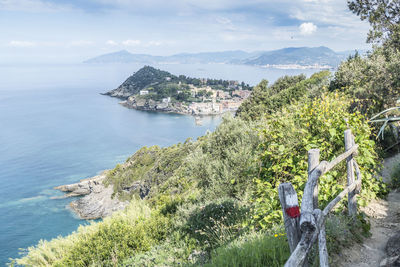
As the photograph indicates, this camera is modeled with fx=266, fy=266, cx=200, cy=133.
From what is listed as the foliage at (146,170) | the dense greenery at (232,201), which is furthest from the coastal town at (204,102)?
the dense greenery at (232,201)

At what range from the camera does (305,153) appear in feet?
15.5

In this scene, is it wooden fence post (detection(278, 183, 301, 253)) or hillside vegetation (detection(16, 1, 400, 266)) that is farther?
hillside vegetation (detection(16, 1, 400, 266))

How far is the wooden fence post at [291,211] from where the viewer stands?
2.03m

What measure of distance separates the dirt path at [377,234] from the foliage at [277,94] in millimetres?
18614

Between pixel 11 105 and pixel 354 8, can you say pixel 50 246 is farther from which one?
pixel 11 105

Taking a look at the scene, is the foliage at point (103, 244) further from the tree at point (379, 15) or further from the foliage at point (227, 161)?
the tree at point (379, 15)

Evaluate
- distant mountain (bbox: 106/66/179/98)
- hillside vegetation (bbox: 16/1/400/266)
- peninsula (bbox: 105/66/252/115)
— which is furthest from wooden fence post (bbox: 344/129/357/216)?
distant mountain (bbox: 106/66/179/98)

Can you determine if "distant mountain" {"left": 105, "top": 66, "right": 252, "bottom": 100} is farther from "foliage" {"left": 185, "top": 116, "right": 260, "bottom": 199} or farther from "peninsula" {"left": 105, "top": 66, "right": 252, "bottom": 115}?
"foliage" {"left": 185, "top": 116, "right": 260, "bottom": 199}

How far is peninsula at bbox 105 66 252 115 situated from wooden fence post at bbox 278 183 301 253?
4330 inches

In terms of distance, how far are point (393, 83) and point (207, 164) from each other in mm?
8705

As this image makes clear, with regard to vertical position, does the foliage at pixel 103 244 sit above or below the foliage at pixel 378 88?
below

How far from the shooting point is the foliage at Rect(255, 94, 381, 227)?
14.1 feet

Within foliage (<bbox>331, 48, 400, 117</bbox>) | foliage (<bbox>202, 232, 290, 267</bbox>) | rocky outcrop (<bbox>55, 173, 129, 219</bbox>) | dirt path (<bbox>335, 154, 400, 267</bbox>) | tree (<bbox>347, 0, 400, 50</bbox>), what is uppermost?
tree (<bbox>347, 0, 400, 50</bbox>)

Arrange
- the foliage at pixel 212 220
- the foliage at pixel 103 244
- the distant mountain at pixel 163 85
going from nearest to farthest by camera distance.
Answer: the foliage at pixel 212 220, the foliage at pixel 103 244, the distant mountain at pixel 163 85
